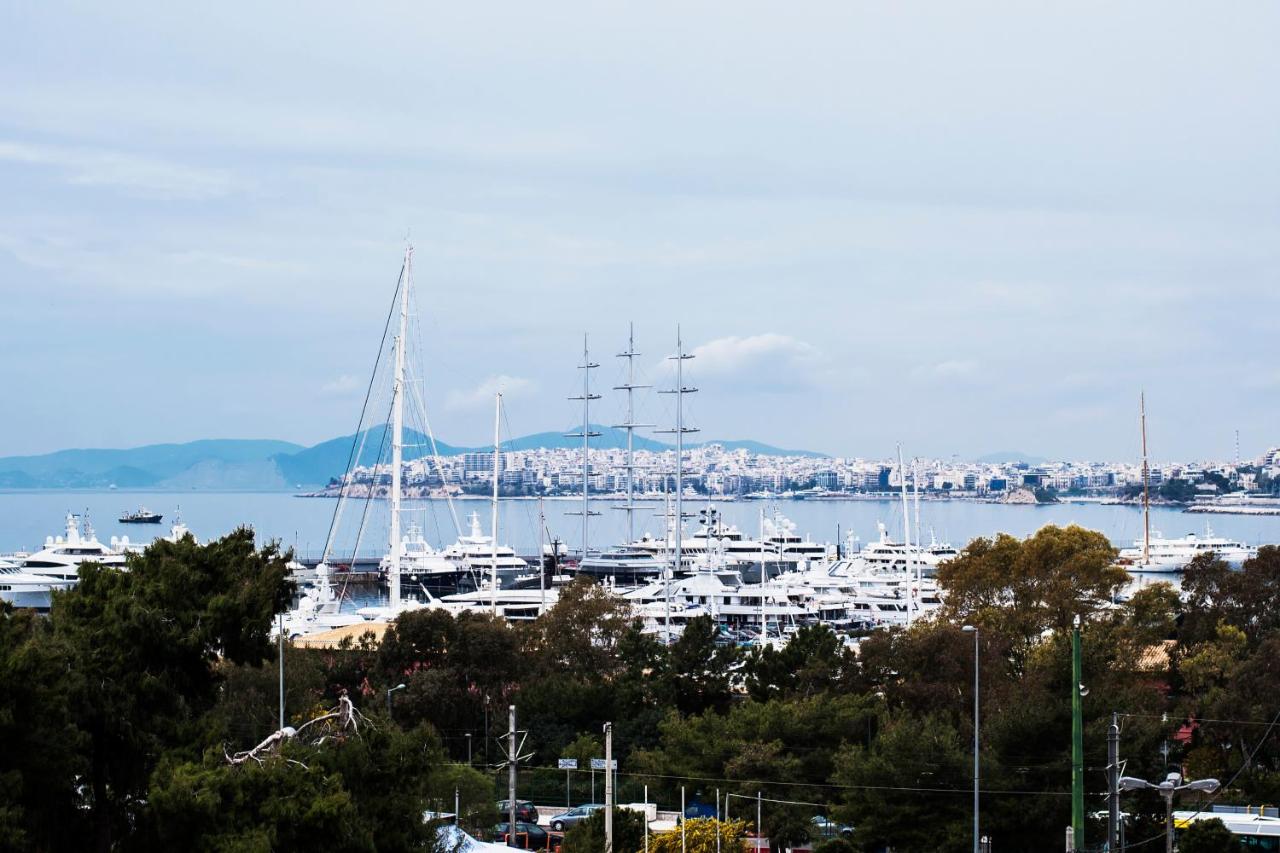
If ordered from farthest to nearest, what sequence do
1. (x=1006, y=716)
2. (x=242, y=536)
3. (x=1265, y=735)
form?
(x=1265, y=735) → (x=1006, y=716) → (x=242, y=536)

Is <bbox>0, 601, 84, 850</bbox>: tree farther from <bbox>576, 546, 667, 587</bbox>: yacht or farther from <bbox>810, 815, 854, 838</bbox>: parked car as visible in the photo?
<bbox>576, 546, 667, 587</bbox>: yacht

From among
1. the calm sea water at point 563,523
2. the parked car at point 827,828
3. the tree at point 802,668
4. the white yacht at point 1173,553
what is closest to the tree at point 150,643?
the parked car at point 827,828

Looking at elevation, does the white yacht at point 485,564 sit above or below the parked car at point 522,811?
above

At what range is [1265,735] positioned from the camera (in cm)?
2408

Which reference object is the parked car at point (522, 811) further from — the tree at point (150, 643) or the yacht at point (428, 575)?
the yacht at point (428, 575)

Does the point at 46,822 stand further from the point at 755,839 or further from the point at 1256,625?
the point at 1256,625

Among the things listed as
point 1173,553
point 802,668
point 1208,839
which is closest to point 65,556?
point 802,668

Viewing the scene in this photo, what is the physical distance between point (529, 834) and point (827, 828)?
4277mm

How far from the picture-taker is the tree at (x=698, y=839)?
760 inches

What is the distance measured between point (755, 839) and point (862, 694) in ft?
16.9

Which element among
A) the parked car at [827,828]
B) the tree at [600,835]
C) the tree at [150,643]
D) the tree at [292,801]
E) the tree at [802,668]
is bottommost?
the parked car at [827,828]

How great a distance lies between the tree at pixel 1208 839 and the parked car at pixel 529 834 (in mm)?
8375

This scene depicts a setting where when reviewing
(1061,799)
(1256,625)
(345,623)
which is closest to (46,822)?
(1061,799)

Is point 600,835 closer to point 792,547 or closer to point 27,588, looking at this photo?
point 27,588
